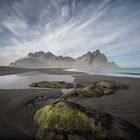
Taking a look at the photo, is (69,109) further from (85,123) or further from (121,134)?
(121,134)

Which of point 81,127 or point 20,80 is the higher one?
point 81,127

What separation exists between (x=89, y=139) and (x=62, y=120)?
42.8 inches

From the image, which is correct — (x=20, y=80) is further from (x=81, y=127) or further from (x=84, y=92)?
(x=81, y=127)

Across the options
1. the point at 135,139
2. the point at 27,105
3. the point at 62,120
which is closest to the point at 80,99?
the point at 27,105

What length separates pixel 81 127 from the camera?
3.75m

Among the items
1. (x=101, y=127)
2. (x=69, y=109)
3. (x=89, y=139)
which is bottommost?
(x=89, y=139)

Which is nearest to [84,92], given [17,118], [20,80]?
[17,118]

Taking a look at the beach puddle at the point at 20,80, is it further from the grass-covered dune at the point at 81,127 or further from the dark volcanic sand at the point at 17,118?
the grass-covered dune at the point at 81,127

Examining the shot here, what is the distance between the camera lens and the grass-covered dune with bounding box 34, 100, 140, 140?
11.5ft

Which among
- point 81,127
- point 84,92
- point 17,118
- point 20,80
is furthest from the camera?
point 20,80

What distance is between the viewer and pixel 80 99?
806cm

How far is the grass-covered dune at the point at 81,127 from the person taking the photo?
3506 mm

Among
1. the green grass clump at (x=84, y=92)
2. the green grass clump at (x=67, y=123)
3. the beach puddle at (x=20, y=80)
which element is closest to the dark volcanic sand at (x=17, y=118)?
the green grass clump at (x=67, y=123)

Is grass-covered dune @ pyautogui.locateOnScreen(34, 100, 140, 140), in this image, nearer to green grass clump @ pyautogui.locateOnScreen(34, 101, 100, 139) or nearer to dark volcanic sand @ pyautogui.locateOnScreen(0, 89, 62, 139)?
green grass clump @ pyautogui.locateOnScreen(34, 101, 100, 139)
